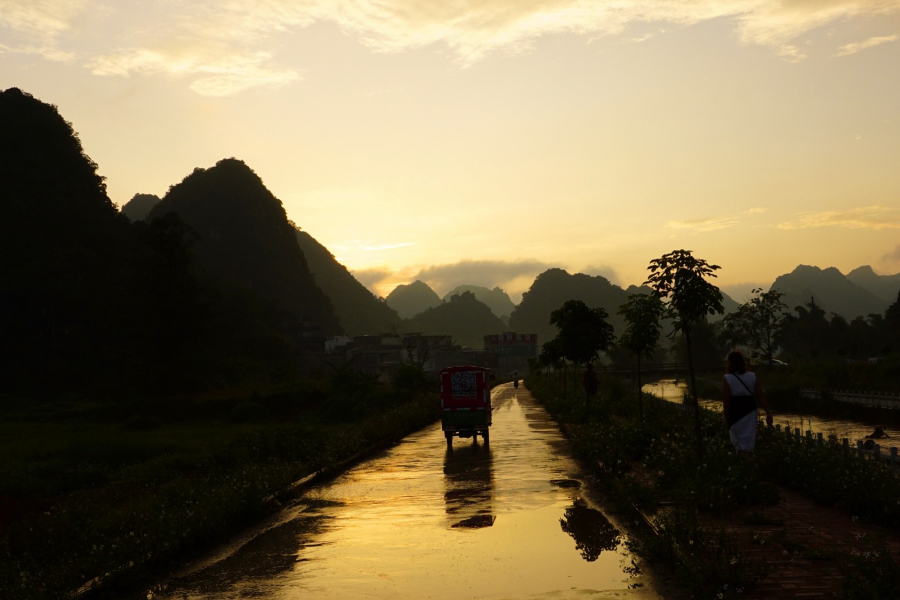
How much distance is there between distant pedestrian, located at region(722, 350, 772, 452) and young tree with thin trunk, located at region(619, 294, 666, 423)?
29.6ft

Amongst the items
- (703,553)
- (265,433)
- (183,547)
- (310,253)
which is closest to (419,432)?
(265,433)

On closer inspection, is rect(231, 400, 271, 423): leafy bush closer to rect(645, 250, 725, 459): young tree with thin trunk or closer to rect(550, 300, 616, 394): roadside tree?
rect(550, 300, 616, 394): roadside tree

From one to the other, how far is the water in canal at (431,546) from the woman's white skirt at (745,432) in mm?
2233

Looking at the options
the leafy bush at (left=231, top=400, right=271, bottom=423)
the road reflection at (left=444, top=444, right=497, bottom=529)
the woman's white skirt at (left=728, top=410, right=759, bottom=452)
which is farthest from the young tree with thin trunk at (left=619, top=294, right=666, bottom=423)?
the leafy bush at (left=231, top=400, right=271, bottom=423)

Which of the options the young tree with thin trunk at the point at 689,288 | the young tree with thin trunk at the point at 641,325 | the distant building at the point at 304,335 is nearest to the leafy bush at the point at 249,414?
the young tree with thin trunk at the point at 641,325

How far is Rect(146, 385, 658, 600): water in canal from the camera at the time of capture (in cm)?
764

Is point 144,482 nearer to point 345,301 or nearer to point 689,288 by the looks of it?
point 689,288

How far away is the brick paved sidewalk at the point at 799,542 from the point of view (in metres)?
6.73

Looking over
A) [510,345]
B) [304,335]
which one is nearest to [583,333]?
[304,335]

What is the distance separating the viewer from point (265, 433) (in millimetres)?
19625

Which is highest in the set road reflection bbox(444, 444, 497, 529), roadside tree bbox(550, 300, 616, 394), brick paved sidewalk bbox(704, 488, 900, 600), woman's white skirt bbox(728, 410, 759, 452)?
roadside tree bbox(550, 300, 616, 394)

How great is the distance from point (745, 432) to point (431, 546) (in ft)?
16.1

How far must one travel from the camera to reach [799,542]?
325 inches

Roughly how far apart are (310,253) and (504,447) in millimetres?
178897
